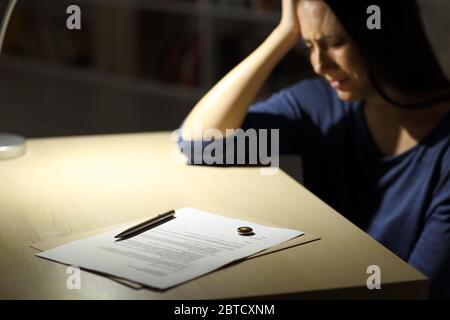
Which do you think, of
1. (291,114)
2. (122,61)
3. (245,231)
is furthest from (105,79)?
(245,231)

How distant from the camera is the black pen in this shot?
112 centimetres

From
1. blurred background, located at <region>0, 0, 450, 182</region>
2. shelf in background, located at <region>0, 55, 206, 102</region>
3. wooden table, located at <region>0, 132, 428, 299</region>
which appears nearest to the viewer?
wooden table, located at <region>0, 132, 428, 299</region>

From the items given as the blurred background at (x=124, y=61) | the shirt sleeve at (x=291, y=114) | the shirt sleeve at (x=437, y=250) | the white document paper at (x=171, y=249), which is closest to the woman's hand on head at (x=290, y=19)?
the shirt sleeve at (x=291, y=114)

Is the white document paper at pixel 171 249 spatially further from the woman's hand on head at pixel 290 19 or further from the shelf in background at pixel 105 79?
the shelf in background at pixel 105 79

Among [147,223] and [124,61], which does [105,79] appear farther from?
[147,223]

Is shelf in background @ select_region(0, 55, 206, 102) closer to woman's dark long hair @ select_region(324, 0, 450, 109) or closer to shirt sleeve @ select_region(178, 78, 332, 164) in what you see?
shirt sleeve @ select_region(178, 78, 332, 164)

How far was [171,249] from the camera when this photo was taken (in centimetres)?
107

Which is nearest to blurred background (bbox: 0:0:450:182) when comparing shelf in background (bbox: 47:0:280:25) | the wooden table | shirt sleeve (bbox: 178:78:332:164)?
shelf in background (bbox: 47:0:280:25)

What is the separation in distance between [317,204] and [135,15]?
2326 mm

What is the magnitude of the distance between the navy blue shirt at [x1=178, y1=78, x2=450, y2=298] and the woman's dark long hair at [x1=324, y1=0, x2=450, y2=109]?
10cm

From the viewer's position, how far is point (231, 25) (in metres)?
3.17

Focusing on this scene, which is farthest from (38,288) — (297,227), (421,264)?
(421,264)

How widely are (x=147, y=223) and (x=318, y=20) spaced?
0.64 metres

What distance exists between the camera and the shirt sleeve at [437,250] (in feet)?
4.46
